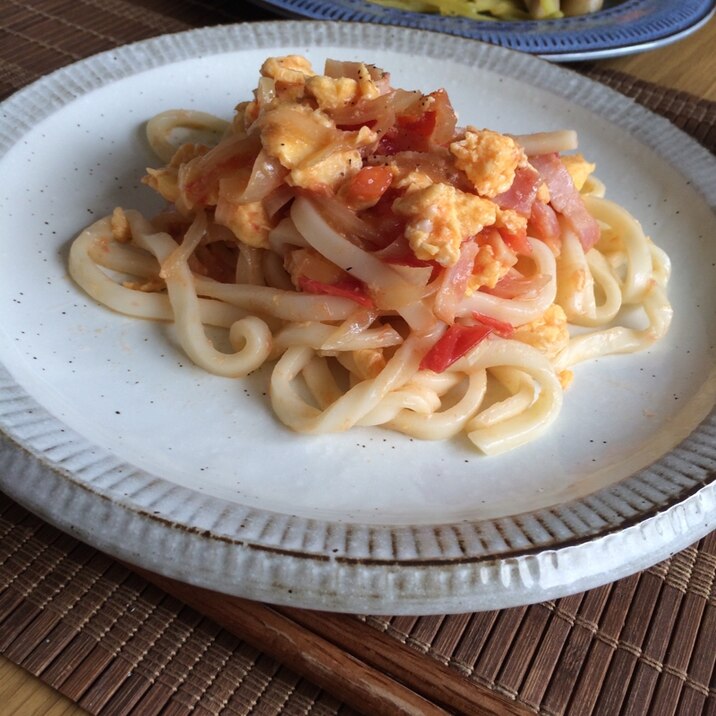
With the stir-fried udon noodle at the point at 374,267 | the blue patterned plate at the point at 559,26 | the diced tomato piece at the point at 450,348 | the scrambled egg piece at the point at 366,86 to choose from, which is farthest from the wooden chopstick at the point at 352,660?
the blue patterned plate at the point at 559,26

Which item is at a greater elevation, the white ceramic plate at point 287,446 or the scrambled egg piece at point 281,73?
the scrambled egg piece at point 281,73

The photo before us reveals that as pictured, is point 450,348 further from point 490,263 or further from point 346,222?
point 346,222

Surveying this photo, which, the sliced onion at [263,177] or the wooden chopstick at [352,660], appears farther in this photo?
the sliced onion at [263,177]

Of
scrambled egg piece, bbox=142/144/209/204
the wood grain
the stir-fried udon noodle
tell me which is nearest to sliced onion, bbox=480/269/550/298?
the stir-fried udon noodle

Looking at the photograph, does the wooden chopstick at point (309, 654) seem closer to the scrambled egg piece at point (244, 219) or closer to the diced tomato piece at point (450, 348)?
the diced tomato piece at point (450, 348)

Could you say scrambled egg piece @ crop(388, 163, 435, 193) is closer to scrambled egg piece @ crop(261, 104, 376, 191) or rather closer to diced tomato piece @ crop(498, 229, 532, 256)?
scrambled egg piece @ crop(261, 104, 376, 191)

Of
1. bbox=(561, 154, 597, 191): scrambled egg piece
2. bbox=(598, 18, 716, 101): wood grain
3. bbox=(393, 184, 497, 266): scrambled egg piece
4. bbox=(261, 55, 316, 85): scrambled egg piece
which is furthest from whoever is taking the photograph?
bbox=(598, 18, 716, 101): wood grain
